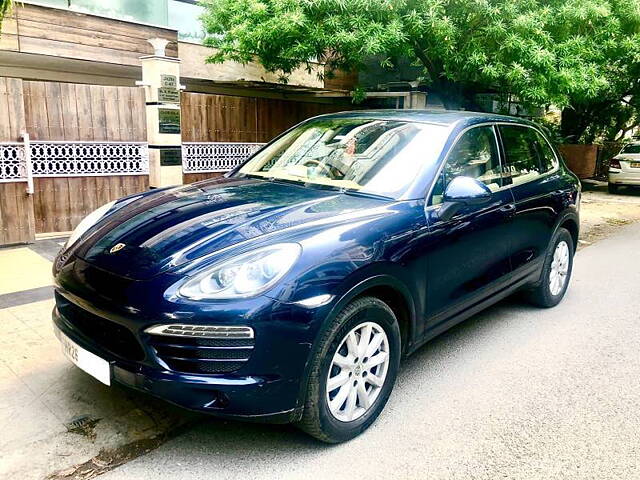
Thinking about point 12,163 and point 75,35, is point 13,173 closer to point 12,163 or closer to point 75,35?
point 12,163

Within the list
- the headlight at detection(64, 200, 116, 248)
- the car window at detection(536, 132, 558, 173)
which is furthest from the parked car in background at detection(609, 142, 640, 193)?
the headlight at detection(64, 200, 116, 248)

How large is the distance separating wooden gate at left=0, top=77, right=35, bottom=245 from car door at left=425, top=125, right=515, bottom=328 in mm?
5365

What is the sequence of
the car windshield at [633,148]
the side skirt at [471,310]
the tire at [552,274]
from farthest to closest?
the car windshield at [633,148] → the tire at [552,274] → the side skirt at [471,310]

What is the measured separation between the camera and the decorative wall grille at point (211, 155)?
27.9 ft

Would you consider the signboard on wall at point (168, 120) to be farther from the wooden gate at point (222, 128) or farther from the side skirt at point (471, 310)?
the side skirt at point (471, 310)

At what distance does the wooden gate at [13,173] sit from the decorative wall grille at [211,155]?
232cm

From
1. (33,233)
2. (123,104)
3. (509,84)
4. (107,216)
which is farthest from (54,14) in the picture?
(509,84)

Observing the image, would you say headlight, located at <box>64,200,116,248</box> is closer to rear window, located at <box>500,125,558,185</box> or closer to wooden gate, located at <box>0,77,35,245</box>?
rear window, located at <box>500,125,558,185</box>

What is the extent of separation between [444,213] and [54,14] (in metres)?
7.52

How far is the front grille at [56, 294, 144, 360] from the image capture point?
2625 millimetres

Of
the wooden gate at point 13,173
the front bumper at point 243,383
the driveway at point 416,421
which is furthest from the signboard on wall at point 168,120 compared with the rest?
the front bumper at point 243,383

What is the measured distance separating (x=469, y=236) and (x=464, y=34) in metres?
A: 5.51

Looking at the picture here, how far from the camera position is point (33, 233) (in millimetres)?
6883

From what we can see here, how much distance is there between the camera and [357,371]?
116 inches
